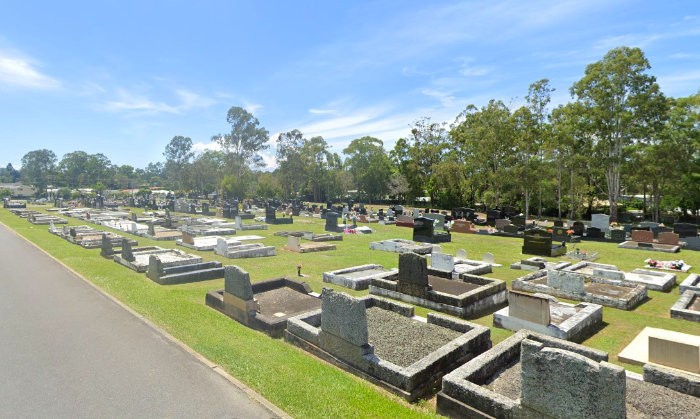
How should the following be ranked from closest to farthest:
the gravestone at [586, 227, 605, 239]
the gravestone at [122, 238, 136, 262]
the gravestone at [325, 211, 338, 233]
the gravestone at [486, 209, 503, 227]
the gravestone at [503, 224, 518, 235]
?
the gravestone at [122, 238, 136, 262] → the gravestone at [586, 227, 605, 239] → the gravestone at [503, 224, 518, 235] → the gravestone at [325, 211, 338, 233] → the gravestone at [486, 209, 503, 227]

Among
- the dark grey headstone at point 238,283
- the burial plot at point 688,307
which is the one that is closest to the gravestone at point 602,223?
the burial plot at point 688,307

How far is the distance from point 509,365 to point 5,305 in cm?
1230

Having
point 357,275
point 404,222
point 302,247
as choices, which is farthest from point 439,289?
point 404,222

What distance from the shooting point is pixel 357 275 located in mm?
13703

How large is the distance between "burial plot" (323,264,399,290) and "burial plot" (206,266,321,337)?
1.54m

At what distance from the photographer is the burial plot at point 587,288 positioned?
1063 cm

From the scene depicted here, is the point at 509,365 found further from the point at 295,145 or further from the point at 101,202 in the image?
the point at 295,145

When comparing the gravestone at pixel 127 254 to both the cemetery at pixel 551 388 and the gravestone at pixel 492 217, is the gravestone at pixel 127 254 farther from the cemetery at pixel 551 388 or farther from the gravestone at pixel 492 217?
the gravestone at pixel 492 217

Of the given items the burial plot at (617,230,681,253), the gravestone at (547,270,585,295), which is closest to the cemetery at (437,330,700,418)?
the gravestone at (547,270,585,295)

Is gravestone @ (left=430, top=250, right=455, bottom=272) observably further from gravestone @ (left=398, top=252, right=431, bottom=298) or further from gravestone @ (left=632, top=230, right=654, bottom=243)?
gravestone @ (left=632, top=230, right=654, bottom=243)

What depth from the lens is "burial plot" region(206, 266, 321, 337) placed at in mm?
8891

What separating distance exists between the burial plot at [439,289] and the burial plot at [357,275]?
60 cm

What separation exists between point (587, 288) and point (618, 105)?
79.1ft

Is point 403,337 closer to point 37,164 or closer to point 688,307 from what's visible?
point 688,307
